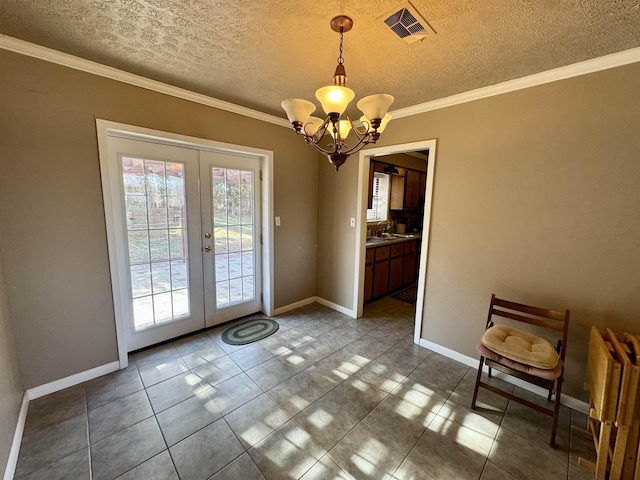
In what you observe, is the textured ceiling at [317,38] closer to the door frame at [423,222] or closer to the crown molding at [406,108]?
the crown molding at [406,108]

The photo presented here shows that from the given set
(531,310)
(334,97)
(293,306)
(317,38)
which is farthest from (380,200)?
(334,97)

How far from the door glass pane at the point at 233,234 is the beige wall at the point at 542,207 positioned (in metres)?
2.04

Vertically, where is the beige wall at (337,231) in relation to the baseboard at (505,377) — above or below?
above

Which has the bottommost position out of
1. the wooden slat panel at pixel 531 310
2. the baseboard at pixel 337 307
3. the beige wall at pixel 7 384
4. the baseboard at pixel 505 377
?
the baseboard at pixel 505 377

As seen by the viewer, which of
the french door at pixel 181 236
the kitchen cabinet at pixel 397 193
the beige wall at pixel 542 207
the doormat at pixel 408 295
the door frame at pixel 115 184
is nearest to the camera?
the beige wall at pixel 542 207

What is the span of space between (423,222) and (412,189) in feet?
8.76

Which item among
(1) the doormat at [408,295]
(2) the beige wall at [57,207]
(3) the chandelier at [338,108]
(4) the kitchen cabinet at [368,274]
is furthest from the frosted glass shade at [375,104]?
(1) the doormat at [408,295]

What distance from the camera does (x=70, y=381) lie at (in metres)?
2.13

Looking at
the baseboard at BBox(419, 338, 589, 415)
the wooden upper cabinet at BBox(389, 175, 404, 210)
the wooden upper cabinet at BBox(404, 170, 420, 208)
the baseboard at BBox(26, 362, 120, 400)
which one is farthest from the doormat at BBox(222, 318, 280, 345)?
the wooden upper cabinet at BBox(404, 170, 420, 208)

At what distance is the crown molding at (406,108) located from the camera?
1.73 metres

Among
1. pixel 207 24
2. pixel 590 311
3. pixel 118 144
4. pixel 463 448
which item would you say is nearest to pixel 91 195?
pixel 118 144

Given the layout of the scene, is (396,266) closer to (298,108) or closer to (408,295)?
(408,295)

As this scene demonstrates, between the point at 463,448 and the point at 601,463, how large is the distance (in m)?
0.68

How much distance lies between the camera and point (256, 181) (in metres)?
3.25
